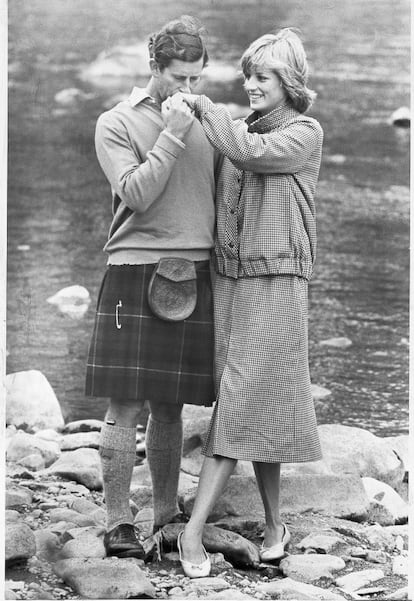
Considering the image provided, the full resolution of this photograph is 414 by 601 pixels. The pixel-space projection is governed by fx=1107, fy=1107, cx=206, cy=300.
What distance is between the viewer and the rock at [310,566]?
3.20 meters

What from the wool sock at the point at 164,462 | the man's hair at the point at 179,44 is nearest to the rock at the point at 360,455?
the wool sock at the point at 164,462

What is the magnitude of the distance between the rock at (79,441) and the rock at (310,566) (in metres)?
1.62

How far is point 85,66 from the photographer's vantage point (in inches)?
344

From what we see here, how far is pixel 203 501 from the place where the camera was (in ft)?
10.4

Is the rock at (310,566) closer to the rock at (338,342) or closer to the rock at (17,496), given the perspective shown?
→ the rock at (17,496)

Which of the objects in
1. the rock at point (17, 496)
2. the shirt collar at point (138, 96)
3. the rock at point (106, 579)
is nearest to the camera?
the rock at point (106, 579)

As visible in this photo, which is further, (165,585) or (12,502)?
(12,502)

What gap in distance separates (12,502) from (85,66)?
555 centimetres

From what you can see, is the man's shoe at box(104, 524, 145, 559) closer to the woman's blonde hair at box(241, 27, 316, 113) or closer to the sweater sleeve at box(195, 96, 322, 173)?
the sweater sleeve at box(195, 96, 322, 173)

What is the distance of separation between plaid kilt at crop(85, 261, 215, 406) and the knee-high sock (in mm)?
113

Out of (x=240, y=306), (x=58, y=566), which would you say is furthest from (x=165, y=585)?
(x=240, y=306)

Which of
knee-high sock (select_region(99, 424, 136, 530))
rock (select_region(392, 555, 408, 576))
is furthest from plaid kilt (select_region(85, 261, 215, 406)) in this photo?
rock (select_region(392, 555, 408, 576))

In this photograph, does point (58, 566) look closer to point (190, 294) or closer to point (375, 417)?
point (190, 294)

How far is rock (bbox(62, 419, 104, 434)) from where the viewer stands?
5062 mm
